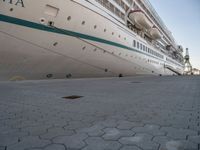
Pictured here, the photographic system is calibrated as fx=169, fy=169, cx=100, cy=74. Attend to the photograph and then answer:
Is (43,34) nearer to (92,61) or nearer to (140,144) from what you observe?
(92,61)

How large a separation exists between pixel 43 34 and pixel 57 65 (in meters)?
1.57

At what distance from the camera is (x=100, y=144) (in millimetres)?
1495

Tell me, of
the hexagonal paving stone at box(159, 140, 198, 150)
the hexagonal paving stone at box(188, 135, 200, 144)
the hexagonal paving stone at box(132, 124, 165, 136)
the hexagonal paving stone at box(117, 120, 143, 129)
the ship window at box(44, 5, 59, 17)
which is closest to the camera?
the hexagonal paving stone at box(159, 140, 198, 150)

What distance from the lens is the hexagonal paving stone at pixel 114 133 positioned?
1652mm

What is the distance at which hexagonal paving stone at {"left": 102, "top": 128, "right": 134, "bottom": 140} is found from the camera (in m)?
1.65

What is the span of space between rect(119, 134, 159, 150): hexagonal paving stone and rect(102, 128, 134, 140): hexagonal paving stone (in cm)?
8

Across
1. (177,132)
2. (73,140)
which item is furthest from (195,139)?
(73,140)

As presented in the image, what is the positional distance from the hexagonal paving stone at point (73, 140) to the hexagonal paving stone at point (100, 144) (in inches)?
2.3

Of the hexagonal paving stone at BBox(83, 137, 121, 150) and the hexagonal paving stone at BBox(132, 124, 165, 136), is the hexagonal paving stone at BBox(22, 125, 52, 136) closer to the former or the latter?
the hexagonal paving stone at BBox(83, 137, 121, 150)

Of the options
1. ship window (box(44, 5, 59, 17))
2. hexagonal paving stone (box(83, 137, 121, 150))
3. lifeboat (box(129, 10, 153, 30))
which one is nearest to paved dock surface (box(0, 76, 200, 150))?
hexagonal paving stone (box(83, 137, 121, 150))

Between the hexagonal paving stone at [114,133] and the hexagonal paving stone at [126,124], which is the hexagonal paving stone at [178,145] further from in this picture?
the hexagonal paving stone at [126,124]

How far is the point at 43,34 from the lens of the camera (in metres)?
6.85

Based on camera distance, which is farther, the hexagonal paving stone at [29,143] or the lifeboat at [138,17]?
the lifeboat at [138,17]

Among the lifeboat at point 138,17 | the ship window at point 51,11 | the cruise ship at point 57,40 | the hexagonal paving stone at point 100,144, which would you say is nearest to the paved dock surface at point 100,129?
the hexagonal paving stone at point 100,144
